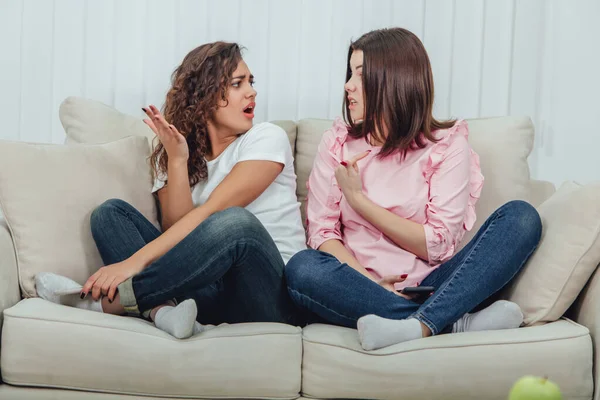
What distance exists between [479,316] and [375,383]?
0.99 feet

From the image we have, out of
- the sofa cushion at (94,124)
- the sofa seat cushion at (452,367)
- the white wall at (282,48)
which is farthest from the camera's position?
the white wall at (282,48)

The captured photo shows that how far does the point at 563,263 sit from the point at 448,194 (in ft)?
1.09

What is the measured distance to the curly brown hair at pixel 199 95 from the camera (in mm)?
2176

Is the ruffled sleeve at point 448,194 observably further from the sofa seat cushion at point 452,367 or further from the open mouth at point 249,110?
the open mouth at point 249,110

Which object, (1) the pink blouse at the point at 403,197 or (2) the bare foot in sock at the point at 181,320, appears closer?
(2) the bare foot in sock at the point at 181,320

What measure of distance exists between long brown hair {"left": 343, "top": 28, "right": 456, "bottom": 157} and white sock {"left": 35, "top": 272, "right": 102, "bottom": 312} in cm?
83

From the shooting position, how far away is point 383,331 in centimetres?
168

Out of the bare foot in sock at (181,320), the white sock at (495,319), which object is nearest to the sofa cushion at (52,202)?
the bare foot in sock at (181,320)

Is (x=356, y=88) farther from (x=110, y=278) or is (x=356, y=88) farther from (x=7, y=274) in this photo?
(x=7, y=274)

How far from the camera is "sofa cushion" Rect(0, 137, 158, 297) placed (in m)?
1.95

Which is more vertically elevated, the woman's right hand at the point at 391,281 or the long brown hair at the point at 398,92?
the long brown hair at the point at 398,92

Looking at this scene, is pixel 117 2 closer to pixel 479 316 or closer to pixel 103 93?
pixel 103 93

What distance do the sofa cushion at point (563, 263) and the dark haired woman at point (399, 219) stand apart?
5 centimetres

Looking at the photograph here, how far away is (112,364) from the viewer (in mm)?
1688
